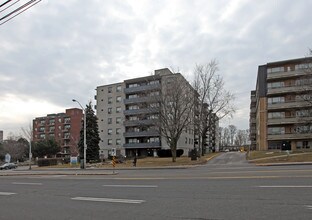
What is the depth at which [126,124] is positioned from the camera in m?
89.9

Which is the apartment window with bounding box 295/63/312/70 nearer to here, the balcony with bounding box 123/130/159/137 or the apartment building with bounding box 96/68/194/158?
the apartment building with bounding box 96/68/194/158

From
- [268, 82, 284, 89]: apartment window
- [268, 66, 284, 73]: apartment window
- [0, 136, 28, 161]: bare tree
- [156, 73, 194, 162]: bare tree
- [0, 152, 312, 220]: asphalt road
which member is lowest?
[0, 136, 28, 161]: bare tree

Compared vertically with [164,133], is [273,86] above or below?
above

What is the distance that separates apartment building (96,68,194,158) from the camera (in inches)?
3406

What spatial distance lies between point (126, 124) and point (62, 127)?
57.2m

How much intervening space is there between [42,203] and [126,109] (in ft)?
268

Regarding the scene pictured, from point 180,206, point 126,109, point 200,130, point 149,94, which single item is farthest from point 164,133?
point 126,109

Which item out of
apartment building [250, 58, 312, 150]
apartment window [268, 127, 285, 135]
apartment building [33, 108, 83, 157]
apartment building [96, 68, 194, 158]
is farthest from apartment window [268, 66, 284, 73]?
apartment building [33, 108, 83, 157]

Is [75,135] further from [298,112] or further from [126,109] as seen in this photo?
[298,112]

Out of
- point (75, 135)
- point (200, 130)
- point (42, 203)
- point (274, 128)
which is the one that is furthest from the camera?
point (75, 135)

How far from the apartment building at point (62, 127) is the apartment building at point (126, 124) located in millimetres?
37331

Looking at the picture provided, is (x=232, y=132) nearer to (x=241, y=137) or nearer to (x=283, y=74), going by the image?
(x=241, y=137)

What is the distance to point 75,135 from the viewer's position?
131375 mm

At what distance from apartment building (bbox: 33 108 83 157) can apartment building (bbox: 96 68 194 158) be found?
122ft
